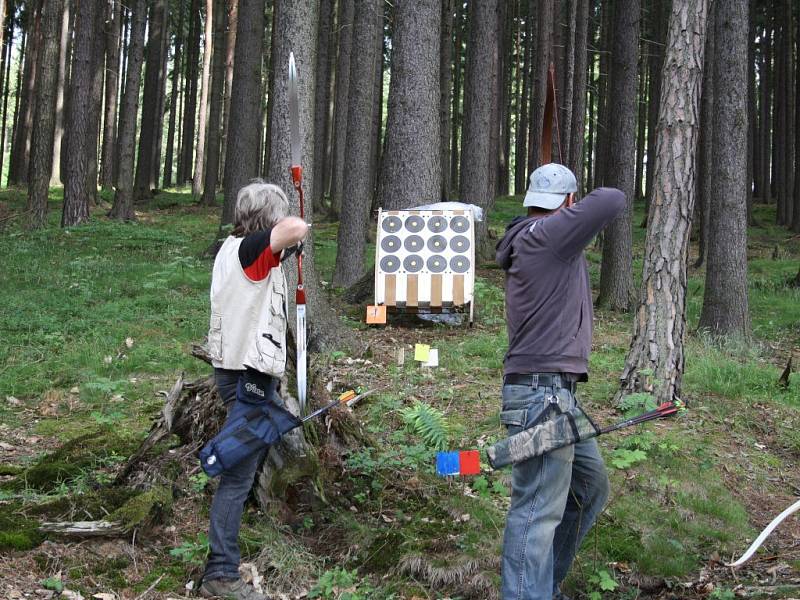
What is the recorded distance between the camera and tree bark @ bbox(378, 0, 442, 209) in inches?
442

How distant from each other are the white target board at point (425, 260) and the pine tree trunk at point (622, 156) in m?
3.33

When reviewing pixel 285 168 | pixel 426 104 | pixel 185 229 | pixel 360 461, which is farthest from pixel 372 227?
pixel 360 461

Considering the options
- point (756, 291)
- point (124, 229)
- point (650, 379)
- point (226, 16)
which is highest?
point (226, 16)

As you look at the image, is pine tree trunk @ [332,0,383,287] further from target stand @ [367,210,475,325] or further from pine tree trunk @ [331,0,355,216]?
pine tree trunk @ [331,0,355,216]

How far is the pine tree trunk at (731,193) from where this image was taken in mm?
10500

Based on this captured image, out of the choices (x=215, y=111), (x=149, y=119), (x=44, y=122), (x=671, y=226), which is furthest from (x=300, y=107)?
(x=149, y=119)

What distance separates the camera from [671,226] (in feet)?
22.2

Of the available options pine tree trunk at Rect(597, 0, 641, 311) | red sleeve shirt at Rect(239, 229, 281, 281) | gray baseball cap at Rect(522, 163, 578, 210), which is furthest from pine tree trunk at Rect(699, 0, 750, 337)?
red sleeve shirt at Rect(239, 229, 281, 281)

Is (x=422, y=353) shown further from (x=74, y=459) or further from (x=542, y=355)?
(x=542, y=355)

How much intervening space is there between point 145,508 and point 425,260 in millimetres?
6439

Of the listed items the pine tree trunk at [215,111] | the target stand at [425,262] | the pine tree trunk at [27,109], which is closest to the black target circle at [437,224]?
the target stand at [425,262]

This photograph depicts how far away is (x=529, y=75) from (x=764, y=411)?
28033 millimetres

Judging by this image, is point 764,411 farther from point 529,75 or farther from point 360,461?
point 529,75

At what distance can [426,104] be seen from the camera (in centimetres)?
1134
